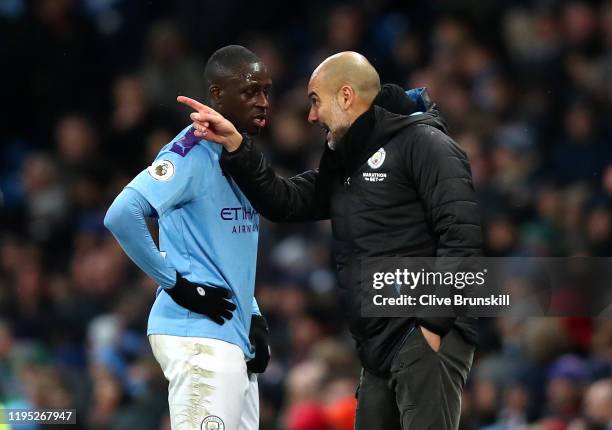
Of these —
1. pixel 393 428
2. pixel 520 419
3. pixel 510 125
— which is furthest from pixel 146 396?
pixel 393 428

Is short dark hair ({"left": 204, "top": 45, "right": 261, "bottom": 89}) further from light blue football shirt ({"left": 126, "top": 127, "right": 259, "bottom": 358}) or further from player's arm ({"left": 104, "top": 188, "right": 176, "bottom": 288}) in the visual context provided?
player's arm ({"left": 104, "top": 188, "right": 176, "bottom": 288})

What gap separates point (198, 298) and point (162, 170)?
0.49 meters

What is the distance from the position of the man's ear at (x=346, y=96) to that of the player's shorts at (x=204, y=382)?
3.40 feet

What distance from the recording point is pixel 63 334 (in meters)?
10.0

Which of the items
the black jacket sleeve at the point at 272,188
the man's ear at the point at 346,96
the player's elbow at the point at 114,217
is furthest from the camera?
the man's ear at the point at 346,96

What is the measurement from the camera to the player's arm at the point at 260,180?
16.0ft

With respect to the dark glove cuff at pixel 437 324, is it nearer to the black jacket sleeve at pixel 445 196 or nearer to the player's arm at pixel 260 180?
the black jacket sleeve at pixel 445 196

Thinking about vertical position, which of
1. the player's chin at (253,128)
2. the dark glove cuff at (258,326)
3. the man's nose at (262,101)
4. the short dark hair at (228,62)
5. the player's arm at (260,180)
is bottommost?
the dark glove cuff at (258,326)

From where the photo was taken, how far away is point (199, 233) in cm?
491

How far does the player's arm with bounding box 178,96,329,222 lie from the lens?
4887 millimetres

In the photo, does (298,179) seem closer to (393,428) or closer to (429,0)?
(393,428)

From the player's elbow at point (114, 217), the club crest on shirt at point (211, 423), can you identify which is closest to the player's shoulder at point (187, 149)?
the player's elbow at point (114, 217)

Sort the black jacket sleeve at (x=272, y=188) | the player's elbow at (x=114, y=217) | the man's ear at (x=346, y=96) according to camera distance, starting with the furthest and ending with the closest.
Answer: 1. the man's ear at (x=346, y=96)
2. the black jacket sleeve at (x=272, y=188)
3. the player's elbow at (x=114, y=217)

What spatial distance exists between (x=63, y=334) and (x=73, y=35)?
9.40 feet
